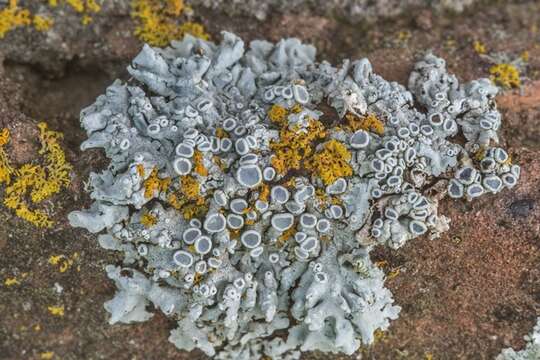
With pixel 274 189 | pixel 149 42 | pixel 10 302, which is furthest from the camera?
pixel 149 42

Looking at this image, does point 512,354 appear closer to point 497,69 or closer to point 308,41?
point 497,69

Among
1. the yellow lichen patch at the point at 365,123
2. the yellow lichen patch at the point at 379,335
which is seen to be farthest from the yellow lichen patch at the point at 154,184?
the yellow lichen patch at the point at 379,335

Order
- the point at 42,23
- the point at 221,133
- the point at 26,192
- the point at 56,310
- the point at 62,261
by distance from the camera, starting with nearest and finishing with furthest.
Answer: the point at 221,133 < the point at 26,192 < the point at 62,261 < the point at 56,310 < the point at 42,23

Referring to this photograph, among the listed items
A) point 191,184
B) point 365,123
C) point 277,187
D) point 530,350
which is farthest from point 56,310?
point 530,350

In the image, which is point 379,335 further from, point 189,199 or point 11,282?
point 11,282

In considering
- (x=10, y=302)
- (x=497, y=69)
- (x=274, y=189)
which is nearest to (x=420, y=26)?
(x=497, y=69)

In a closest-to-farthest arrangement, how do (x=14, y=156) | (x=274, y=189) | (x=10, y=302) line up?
(x=274, y=189)
(x=14, y=156)
(x=10, y=302)
